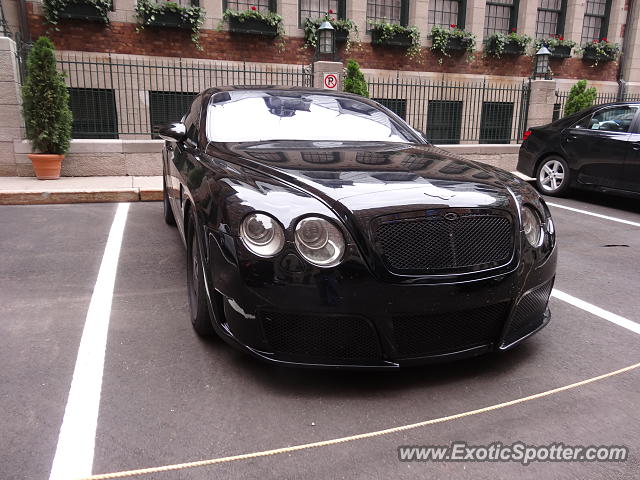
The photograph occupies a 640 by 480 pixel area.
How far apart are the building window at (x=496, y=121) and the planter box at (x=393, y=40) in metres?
2.86

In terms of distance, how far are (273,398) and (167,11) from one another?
462 inches

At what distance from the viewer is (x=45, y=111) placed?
8.73m

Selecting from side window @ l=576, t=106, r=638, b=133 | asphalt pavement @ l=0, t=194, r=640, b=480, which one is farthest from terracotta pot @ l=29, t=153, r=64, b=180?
side window @ l=576, t=106, r=638, b=133

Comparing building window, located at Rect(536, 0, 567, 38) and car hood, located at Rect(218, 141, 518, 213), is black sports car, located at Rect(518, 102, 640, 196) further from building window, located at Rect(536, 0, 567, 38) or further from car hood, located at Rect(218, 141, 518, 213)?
building window, located at Rect(536, 0, 567, 38)

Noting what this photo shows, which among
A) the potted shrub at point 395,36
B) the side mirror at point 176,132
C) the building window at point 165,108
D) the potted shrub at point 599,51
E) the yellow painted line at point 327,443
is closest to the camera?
the yellow painted line at point 327,443

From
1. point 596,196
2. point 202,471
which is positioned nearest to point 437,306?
point 202,471

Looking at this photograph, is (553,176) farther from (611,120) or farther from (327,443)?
(327,443)

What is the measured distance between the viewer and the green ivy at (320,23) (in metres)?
13.6

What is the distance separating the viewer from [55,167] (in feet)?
29.7

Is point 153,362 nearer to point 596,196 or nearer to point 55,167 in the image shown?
point 55,167

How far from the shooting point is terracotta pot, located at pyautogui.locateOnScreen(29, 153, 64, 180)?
349 inches

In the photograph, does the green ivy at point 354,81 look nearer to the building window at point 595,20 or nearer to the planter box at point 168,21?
the planter box at point 168,21

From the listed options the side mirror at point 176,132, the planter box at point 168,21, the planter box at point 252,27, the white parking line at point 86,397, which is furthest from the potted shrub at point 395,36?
the white parking line at point 86,397

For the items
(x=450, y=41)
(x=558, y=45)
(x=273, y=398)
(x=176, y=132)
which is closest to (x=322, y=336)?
(x=273, y=398)
